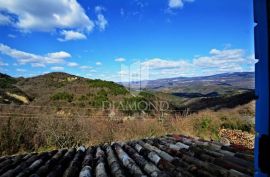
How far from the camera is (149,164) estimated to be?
698 centimetres

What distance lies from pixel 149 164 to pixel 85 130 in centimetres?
1507

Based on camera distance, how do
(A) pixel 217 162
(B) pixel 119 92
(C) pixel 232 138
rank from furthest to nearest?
(B) pixel 119 92 < (C) pixel 232 138 < (A) pixel 217 162

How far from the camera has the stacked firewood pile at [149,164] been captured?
618 cm

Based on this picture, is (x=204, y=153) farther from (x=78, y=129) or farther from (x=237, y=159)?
(x=78, y=129)

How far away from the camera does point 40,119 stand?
21281 millimetres

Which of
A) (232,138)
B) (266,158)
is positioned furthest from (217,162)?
(232,138)

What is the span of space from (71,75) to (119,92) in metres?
20.3

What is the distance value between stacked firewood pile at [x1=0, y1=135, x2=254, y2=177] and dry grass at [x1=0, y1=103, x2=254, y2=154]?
11.2 meters

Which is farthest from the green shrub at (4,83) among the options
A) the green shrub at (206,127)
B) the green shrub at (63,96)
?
the green shrub at (206,127)

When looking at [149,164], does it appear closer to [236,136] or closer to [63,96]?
[236,136]

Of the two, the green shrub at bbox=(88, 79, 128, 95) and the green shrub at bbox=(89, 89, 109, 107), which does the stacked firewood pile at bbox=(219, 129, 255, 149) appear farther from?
the green shrub at bbox=(88, 79, 128, 95)

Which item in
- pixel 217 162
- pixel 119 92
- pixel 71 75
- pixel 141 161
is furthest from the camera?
pixel 71 75

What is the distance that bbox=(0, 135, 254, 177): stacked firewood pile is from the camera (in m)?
6.18

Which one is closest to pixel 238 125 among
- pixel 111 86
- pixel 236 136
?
pixel 236 136
